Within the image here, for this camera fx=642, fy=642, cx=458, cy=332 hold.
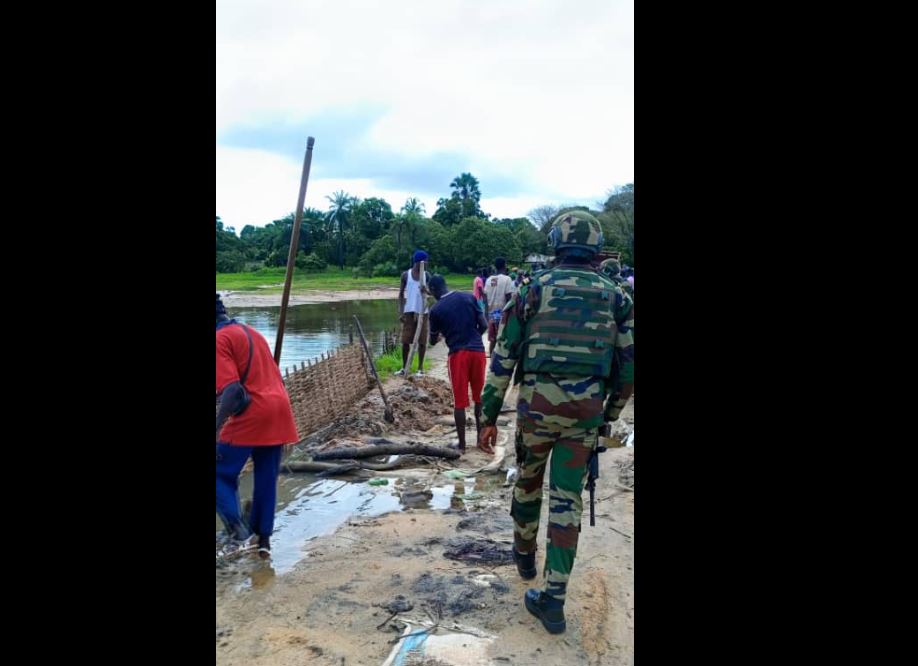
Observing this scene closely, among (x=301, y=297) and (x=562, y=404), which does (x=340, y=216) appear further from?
(x=562, y=404)

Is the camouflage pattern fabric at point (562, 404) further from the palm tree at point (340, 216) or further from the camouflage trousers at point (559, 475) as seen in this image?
the palm tree at point (340, 216)

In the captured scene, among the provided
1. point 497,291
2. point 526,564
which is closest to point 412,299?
point 497,291

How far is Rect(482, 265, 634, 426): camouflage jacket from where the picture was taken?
3539 millimetres

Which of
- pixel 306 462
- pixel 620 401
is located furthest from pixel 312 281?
pixel 620 401

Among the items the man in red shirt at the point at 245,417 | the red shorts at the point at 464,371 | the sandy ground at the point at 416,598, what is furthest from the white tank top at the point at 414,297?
the man in red shirt at the point at 245,417

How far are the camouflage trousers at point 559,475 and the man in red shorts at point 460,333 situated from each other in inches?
121

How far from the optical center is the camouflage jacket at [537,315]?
354 centimetres

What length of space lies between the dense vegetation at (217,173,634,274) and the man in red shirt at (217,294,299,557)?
34478mm

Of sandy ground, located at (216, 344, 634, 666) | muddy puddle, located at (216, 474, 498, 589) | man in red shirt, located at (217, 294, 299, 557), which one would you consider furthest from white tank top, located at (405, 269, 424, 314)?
man in red shirt, located at (217, 294, 299, 557)

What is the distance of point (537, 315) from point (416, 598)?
1818 mm

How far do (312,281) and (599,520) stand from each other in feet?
155

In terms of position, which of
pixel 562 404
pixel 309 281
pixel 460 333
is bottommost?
pixel 562 404

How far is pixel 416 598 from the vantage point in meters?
3.80
